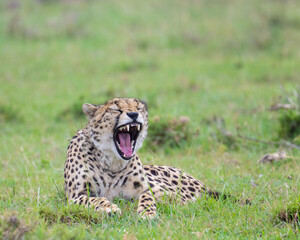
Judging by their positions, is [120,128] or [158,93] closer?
[120,128]

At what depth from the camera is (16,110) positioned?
822cm

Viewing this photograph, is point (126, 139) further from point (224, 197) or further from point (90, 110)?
point (224, 197)

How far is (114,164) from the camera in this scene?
4.22m

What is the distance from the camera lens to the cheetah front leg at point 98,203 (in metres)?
3.78

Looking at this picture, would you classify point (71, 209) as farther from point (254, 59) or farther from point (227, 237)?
point (254, 59)

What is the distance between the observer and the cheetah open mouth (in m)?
4.07

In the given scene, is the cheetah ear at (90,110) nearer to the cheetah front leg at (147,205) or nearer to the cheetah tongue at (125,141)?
the cheetah tongue at (125,141)

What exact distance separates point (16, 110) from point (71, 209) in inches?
187

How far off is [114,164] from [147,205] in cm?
46

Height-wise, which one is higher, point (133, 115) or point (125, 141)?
point (133, 115)

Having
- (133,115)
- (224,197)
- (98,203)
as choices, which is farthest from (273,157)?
(98,203)

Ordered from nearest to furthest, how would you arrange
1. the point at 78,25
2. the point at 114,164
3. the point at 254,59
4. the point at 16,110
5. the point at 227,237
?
the point at 227,237, the point at 114,164, the point at 16,110, the point at 254,59, the point at 78,25

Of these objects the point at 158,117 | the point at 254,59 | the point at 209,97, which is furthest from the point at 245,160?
the point at 254,59

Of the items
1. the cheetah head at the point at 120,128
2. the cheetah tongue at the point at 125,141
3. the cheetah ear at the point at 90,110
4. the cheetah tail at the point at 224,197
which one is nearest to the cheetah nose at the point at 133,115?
the cheetah head at the point at 120,128
